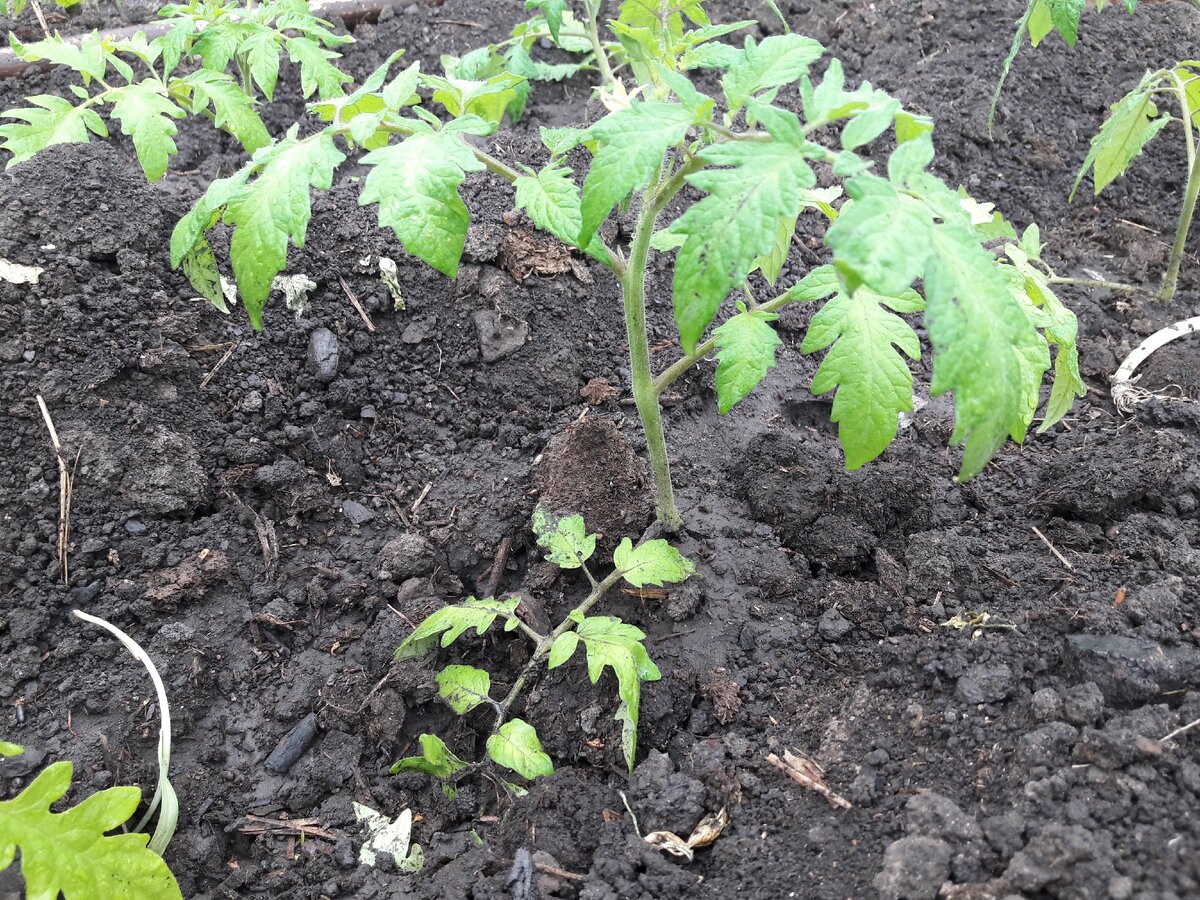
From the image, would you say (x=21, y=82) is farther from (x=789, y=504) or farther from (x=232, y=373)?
(x=789, y=504)

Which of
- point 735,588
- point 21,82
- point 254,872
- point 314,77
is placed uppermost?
point 314,77

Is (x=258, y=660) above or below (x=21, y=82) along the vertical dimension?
below

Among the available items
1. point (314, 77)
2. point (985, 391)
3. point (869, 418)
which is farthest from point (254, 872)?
point (314, 77)

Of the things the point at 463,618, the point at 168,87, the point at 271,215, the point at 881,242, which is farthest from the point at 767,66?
the point at 168,87

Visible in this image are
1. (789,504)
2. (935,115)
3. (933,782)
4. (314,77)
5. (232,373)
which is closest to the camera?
(933,782)

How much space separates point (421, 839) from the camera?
1.83 m

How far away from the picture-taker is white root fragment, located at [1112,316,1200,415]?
254cm

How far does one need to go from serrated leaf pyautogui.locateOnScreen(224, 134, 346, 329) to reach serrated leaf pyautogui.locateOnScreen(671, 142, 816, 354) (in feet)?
2.14

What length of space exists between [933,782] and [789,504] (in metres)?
0.84

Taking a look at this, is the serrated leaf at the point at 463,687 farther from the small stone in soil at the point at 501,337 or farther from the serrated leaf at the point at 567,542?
the small stone in soil at the point at 501,337

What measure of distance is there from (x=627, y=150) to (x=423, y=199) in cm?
36

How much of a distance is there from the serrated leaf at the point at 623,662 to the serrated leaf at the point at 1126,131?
2.16m

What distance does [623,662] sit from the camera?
177 centimetres

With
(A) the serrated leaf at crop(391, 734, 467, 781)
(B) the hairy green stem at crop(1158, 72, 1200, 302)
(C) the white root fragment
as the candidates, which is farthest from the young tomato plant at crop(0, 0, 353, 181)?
(B) the hairy green stem at crop(1158, 72, 1200, 302)
